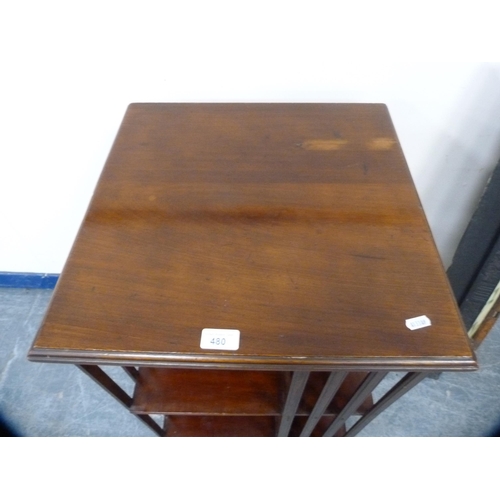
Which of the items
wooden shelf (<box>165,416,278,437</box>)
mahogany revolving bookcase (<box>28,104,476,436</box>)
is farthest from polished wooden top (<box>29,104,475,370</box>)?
wooden shelf (<box>165,416,278,437</box>)

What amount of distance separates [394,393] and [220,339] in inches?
13.5

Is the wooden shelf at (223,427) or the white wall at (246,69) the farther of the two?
the wooden shelf at (223,427)

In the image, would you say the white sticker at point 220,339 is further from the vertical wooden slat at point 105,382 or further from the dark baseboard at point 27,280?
the dark baseboard at point 27,280

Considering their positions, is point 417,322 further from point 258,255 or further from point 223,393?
Result: point 223,393

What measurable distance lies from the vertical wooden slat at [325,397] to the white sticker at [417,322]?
0.11 meters

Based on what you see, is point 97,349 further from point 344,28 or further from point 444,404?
point 444,404

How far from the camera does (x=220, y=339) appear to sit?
429 mm

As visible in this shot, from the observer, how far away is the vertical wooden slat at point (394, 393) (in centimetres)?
52

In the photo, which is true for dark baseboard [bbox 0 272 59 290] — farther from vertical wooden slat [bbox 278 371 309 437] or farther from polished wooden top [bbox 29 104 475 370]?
vertical wooden slat [bbox 278 371 309 437]

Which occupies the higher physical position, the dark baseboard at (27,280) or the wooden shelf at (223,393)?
the wooden shelf at (223,393)

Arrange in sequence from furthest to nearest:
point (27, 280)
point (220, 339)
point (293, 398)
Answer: point (27, 280) → point (293, 398) → point (220, 339)

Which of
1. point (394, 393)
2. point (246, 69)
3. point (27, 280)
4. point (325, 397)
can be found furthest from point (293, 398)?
point (27, 280)

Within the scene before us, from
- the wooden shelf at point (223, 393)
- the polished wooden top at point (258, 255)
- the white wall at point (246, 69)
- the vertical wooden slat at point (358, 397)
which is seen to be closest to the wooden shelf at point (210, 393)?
the wooden shelf at point (223, 393)

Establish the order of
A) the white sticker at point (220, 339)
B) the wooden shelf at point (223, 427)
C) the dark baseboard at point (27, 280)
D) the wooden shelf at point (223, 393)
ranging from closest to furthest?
the white sticker at point (220, 339) < the wooden shelf at point (223, 393) < the wooden shelf at point (223, 427) < the dark baseboard at point (27, 280)
